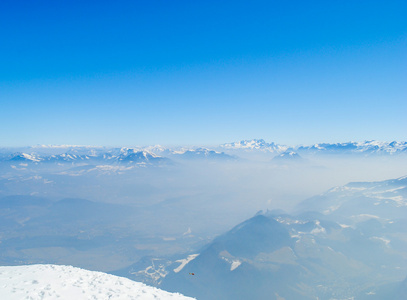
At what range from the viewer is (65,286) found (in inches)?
797

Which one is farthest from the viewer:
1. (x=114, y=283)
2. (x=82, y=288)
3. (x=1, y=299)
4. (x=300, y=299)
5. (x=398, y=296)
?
(x=300, y=299)

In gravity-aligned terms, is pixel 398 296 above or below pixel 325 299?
above

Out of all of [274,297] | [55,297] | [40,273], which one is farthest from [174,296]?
[274,297]

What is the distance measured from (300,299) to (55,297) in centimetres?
23575

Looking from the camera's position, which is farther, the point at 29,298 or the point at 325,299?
the point at 325,299

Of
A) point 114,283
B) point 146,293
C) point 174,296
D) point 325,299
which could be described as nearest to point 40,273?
point 114,283

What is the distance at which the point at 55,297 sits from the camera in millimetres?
18453

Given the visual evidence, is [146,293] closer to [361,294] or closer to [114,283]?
[114,283]

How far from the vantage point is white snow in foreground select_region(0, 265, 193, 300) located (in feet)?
61.9

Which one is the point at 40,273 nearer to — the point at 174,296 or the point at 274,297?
the point at 174,296

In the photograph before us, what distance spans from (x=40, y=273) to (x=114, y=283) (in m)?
7.78

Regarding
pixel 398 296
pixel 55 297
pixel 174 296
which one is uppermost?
pixel 55 297

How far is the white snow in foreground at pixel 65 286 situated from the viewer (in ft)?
61.9

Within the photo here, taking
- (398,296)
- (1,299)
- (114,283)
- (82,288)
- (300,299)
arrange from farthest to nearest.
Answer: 1. (300,299)
2. (398,296)
3. (114,283)
4. (82,288)
5. (1,299)
